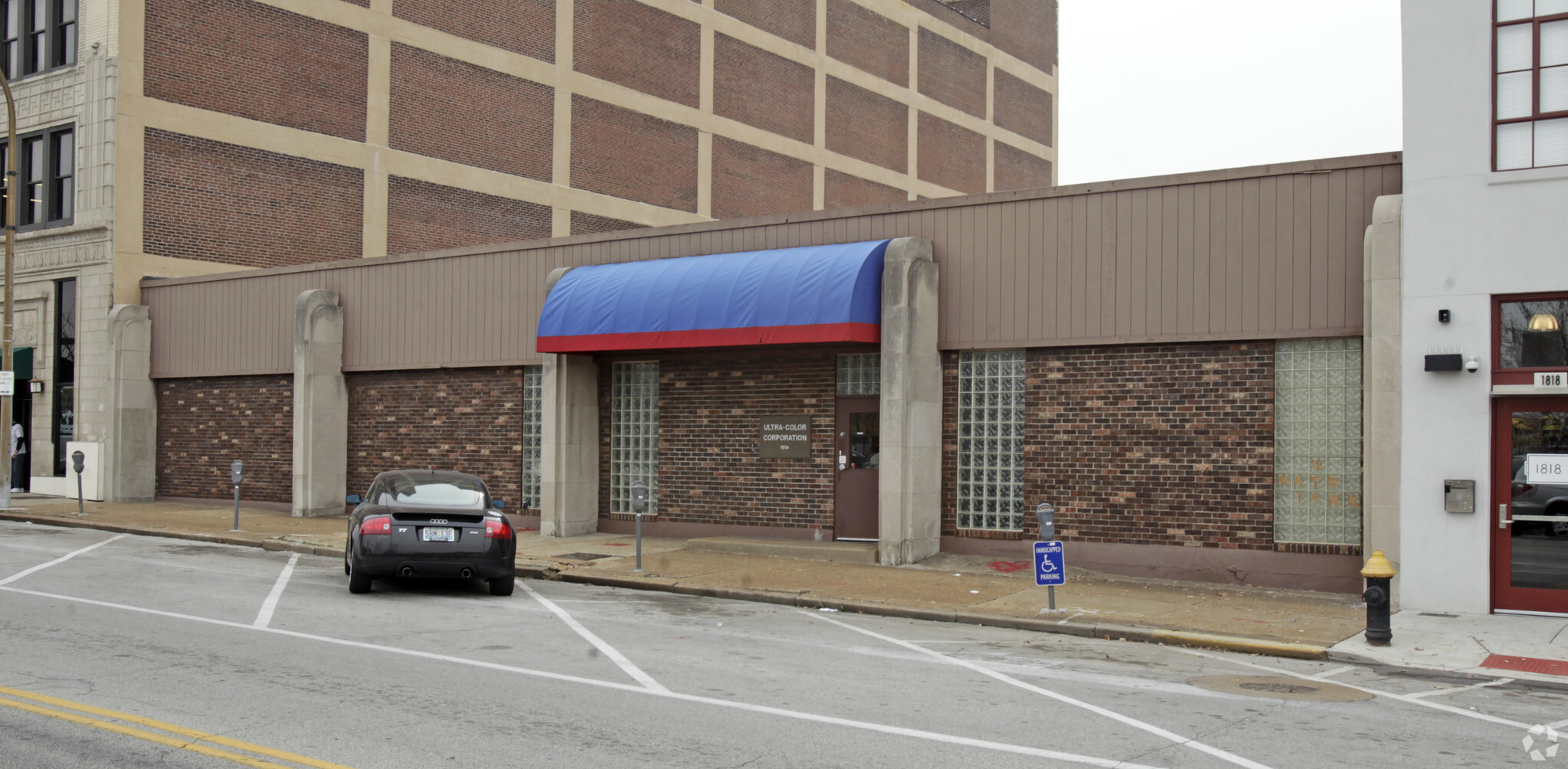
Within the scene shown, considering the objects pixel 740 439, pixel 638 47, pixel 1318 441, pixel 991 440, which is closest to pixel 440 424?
pixel 740 439

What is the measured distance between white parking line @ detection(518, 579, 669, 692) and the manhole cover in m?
4.12

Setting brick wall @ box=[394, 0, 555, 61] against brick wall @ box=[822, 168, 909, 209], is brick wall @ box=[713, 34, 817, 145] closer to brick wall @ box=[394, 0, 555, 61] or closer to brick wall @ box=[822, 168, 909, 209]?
brick wall @ box=[822, 168, 909, 209]

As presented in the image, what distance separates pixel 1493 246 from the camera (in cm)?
1335

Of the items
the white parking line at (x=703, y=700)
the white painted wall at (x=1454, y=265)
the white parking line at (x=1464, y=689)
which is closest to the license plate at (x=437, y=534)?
the white parking line at (x=703, y=700)

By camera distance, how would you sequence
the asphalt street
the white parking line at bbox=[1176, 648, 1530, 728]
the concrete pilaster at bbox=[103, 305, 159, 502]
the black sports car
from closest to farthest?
1. the asphalt street
2. the white parking line at bbox=[1176, 648, 1530, 728]
3. the black sports car
4. the concrete pilaster at bbox=[103, 305, 159, 502]

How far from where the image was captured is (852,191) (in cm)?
4556

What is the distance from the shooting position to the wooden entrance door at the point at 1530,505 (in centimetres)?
1305

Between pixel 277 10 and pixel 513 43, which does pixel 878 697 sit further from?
pixel 513 43

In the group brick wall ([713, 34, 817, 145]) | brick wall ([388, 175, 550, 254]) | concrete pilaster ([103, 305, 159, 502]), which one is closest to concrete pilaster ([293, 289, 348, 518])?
concrete pilaster ([103, 305, 159, 502])

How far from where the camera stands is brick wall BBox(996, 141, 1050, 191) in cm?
5247

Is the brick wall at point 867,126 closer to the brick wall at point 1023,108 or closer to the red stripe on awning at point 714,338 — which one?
the brick wall at point 1023,108

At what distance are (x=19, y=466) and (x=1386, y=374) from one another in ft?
94.5

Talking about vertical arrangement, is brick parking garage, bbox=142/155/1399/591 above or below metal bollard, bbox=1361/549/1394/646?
above

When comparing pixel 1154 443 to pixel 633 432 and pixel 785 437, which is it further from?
pixel 633 432
